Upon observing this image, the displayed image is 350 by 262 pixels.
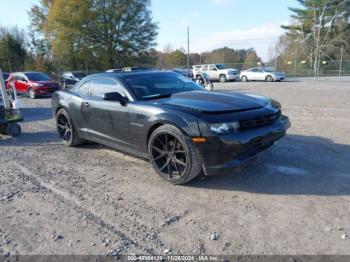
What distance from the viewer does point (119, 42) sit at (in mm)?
37469

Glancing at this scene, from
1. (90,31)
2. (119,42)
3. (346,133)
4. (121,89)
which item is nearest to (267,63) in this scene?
(119,42)

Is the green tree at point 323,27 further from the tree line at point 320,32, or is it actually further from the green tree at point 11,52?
the green tree at point 11,52

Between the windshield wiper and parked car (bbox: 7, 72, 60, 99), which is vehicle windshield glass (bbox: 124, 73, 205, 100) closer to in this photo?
the windshield wiper

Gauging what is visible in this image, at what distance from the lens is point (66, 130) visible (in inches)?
264

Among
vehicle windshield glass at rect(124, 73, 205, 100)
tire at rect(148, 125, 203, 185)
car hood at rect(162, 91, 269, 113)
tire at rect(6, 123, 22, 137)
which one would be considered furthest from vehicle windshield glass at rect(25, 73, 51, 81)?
tire at rect(148, 125, 203, 185)

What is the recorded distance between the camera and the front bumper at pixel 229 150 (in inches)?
154

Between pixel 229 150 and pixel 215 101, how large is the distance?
82 centimetres

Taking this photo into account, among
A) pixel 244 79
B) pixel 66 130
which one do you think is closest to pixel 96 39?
pixel 244 79

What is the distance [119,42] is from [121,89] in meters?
34.2

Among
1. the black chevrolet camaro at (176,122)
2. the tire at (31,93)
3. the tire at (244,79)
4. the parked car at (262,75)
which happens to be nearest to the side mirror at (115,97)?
the black chevrolet camaro at (176,122)

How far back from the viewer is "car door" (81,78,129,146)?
16.6 ft

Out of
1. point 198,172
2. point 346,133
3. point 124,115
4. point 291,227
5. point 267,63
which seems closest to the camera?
point 291,227

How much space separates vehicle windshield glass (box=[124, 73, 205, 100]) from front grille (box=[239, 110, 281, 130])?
4.85ft

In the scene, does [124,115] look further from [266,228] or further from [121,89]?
[266,228]
